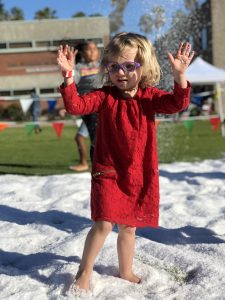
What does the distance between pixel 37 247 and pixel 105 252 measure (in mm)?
495

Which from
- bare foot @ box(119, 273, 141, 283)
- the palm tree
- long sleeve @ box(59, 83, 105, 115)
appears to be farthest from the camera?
the palm tree

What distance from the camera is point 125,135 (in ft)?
8.59

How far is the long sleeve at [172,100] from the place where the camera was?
256cm

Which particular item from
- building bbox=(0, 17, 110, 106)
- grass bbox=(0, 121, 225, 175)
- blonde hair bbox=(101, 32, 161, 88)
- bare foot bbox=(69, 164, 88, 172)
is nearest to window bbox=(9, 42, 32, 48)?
building bbox=(0, 17, 110, 106)

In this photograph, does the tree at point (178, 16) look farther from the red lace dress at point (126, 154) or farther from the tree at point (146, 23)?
the red lace dress at point (126, 154)

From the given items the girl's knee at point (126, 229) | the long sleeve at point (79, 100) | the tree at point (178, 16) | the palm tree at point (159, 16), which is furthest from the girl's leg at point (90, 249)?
the tree at point (178, 16)

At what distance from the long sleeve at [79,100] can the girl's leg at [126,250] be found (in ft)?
2.07

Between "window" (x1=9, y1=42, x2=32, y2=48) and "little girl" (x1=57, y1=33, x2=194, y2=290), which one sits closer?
"little girl" (x1=57, y1=33, x2=194, y2=290)

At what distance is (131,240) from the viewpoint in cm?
278

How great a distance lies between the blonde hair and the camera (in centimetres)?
263

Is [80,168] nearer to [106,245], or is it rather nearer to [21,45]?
[21,45]

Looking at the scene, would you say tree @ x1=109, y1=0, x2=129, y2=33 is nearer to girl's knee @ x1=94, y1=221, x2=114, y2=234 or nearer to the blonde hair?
the blonde hair

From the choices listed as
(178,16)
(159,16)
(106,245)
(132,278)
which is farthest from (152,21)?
(132,278)

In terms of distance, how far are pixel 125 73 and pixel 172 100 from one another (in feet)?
0.86
